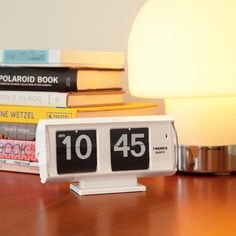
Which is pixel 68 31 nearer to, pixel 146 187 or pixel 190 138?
pixel 190 138

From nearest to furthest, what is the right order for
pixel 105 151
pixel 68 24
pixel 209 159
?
pixel 105 151 < pixel 209 159 < pixel 68 24

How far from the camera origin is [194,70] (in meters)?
0.99

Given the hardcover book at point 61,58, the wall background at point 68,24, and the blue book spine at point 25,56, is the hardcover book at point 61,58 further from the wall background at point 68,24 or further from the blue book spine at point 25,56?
the wall background at point 68,24

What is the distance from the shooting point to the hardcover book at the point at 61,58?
1.11 m

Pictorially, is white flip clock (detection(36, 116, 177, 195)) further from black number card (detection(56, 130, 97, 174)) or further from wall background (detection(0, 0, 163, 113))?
wall background (detection(0, 0, 163, 113))

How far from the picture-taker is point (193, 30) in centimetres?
99

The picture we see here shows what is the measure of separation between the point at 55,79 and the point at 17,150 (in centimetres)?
16

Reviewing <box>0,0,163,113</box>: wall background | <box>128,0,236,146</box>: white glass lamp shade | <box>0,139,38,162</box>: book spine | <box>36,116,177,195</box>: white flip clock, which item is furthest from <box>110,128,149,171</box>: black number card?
<box>0,0,163,113</box>: wall background

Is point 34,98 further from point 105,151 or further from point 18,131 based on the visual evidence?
point 105,151

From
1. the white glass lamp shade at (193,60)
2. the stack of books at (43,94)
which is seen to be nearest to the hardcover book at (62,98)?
the stack of books at (43,94)

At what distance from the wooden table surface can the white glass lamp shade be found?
4.7 inches

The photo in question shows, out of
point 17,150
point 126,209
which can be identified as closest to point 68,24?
point 17,150

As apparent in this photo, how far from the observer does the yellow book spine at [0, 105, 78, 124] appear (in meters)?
1.07

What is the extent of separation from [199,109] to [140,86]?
12 centimetres
